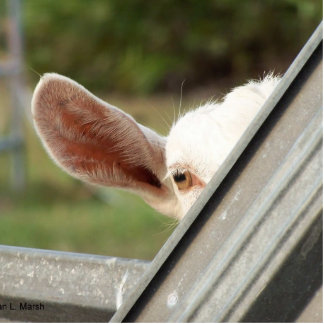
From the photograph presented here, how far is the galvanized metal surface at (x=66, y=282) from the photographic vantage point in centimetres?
152

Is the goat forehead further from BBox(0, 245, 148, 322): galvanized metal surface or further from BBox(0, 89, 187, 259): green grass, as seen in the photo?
BBox(0, 89, 187, 259): green grass

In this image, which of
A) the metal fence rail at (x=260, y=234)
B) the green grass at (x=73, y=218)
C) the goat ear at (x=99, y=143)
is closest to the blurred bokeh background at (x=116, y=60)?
the green grass at (x=73, y=218)

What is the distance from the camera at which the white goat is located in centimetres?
251

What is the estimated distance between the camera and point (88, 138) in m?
2.70

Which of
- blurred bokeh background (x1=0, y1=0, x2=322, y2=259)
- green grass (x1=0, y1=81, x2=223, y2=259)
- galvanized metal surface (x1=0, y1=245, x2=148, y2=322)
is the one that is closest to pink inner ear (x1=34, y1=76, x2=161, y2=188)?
galvanized metal surface (x1=0, y1=245, x2=148, y2=322)

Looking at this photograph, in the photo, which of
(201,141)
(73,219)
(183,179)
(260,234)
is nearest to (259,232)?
(260,234)

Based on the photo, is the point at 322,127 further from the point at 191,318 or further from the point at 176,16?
the point at 176,16

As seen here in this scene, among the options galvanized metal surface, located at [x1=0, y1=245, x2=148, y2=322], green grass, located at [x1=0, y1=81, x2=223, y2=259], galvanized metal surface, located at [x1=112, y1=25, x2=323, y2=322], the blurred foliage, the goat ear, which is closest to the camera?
galvanized metal surface, located at [x1=112, y1=25, x2=323, y2=322]

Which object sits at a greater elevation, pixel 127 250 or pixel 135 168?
pixel 135 168

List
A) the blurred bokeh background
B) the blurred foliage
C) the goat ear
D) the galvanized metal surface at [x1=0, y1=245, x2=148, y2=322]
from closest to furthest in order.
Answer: the galvanized metal surface at [x1=0, y1=245, x2=148, y2=322]
the goat ear
the blurred foliage
the blurred bokeh background

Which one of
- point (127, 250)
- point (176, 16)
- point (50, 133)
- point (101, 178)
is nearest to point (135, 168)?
point (101, 178)

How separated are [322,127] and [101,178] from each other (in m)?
1.59

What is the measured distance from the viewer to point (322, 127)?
1231mm

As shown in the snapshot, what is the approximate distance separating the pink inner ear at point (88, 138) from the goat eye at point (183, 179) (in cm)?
15
